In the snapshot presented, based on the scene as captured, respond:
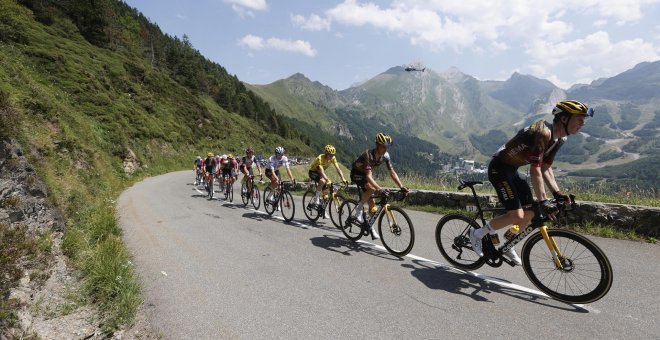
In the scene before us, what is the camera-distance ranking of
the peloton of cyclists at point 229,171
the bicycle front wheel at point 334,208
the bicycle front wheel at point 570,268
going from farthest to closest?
the peloton of cyclists at point 229,171 < the bicycle front wheel at point 334,208 < the bicycle front wheel at point 570,268

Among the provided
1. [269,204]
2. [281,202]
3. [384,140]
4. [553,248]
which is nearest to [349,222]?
[384,140]

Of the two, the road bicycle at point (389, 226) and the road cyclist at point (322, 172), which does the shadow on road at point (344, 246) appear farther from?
the road cyclist at point (322, 172)

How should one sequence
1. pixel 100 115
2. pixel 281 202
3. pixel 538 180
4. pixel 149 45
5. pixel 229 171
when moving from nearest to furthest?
pixel 538 180, pixel 281 202, pixel 229 171, pixel 100 115, pixel 149 45

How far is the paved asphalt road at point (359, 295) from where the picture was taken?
14.3ft

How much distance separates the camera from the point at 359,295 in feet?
17.7

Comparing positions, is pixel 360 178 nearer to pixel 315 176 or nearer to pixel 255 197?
pixel 315 176

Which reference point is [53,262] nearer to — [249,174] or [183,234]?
[183,234]

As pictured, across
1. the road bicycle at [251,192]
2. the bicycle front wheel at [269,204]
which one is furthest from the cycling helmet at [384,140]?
the road bicycle at [251,192]

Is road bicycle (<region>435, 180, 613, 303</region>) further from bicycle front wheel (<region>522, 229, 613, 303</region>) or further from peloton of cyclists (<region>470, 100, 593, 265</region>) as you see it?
peloton of cyclists (<region>470, 100, 593, 265</region>)

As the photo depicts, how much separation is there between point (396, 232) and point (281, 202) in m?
5.68

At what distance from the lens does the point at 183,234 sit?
32.6ft

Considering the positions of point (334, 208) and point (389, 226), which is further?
point (334, 208)

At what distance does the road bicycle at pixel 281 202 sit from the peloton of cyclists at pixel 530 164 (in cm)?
690

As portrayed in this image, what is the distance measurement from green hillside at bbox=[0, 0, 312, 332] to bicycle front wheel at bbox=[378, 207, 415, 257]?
15.9 ft
